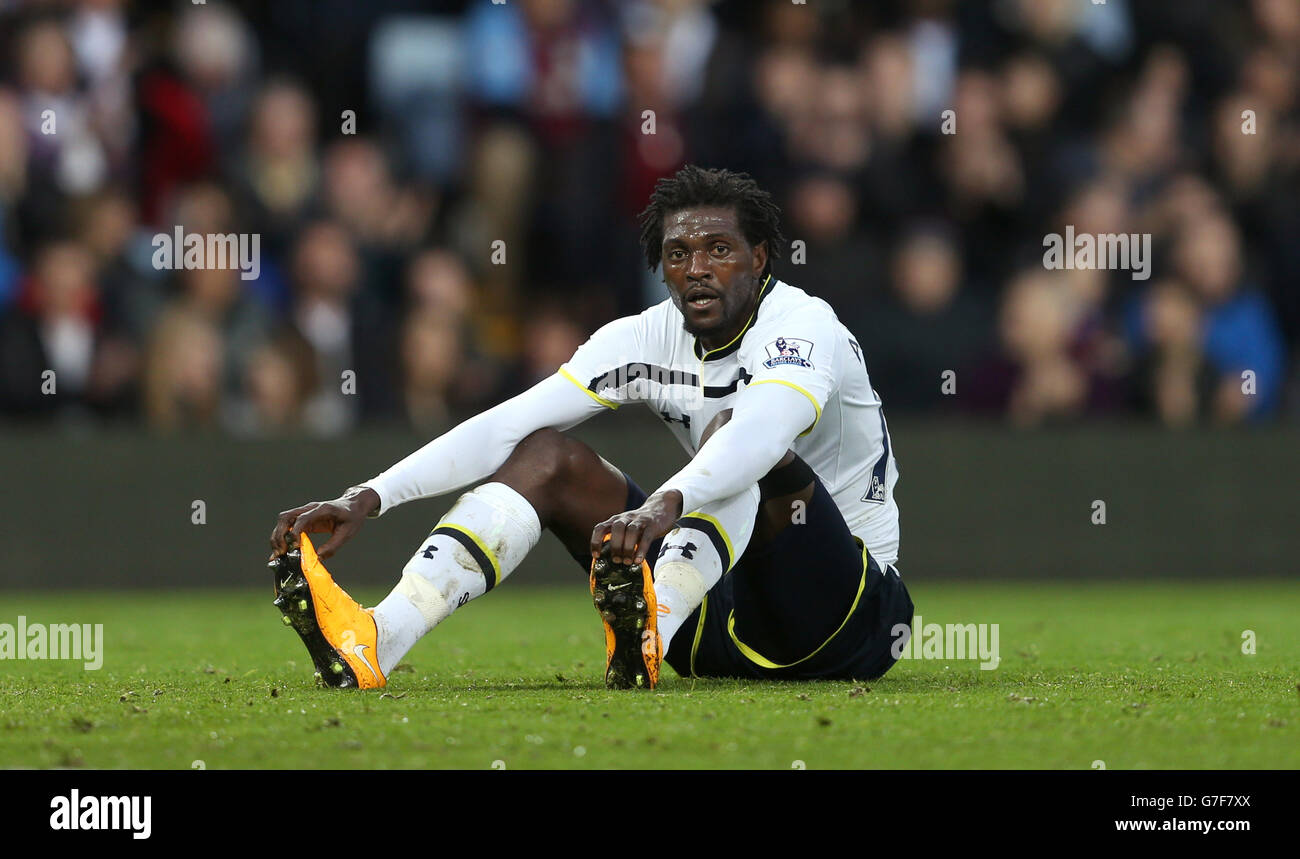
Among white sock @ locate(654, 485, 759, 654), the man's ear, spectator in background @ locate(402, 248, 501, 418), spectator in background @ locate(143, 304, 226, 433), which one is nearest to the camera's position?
white sock @ locate(654, 485, 759, 654)

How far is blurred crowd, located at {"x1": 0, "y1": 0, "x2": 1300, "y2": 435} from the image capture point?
10.8 m

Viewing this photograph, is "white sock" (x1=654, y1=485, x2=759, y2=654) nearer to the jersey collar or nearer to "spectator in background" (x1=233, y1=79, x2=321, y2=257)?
the jersey collar

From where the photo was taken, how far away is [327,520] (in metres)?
5.40

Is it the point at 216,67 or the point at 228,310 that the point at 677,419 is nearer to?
the point at 228,310

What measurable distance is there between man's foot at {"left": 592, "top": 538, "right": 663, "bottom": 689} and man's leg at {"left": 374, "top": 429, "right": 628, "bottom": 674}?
1.28 ft

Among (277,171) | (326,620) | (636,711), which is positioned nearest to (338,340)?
(277,171)

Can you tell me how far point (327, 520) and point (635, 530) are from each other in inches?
40.5

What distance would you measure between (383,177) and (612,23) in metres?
1.95

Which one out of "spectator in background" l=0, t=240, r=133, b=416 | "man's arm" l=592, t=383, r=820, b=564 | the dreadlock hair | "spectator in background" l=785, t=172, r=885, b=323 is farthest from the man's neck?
"spectator in background" l=0, t=240, r=133, b=416

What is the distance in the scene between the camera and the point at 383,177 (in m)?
11.6

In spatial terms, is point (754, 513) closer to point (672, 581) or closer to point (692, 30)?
point (672, 581)

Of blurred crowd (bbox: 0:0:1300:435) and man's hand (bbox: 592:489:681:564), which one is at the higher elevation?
blurred crowd (bbox: 0:0:1300:435)

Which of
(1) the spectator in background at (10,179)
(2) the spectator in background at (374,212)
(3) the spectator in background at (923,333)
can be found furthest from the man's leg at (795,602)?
(1) the spectator in background at (10,179)
